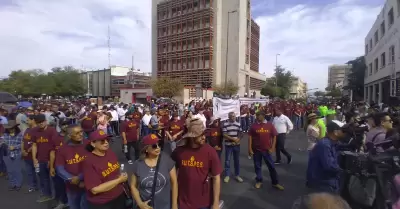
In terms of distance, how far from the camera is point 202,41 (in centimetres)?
4653

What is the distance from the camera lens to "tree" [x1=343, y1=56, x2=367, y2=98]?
146 ft

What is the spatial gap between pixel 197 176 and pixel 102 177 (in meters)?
1.11

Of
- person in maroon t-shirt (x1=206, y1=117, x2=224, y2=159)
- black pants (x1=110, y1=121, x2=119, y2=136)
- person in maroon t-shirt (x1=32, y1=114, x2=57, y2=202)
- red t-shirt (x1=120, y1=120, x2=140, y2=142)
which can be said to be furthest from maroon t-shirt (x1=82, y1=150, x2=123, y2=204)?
black pants (x1=110, y1=121, x2=119, y2=136)

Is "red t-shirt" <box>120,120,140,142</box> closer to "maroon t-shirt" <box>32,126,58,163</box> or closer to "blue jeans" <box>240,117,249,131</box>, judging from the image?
"maroon t-shirt" <box>32,126,58,163</box>

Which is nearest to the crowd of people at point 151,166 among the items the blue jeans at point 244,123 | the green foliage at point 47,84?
the blue jeans at point 244,123

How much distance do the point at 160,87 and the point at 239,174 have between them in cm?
3147

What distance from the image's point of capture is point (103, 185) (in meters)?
3.06

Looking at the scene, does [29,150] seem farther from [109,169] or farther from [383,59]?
[383,59]

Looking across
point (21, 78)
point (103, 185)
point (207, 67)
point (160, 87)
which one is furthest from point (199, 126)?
point (21, 78)

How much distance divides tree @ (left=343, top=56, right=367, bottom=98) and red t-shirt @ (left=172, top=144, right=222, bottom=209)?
4894 cm

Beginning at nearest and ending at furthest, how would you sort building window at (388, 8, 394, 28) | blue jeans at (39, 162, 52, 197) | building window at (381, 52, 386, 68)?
blue jeans at (39, 162, 52, 197), building window at (388, 8, 394, 28), building window at (381, 52, 386, 68)

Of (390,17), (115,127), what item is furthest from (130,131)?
(390,17)

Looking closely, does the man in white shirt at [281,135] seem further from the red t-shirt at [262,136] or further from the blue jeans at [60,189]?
the blue jeans at [60,189]

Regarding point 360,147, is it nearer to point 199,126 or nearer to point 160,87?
point 199,126
